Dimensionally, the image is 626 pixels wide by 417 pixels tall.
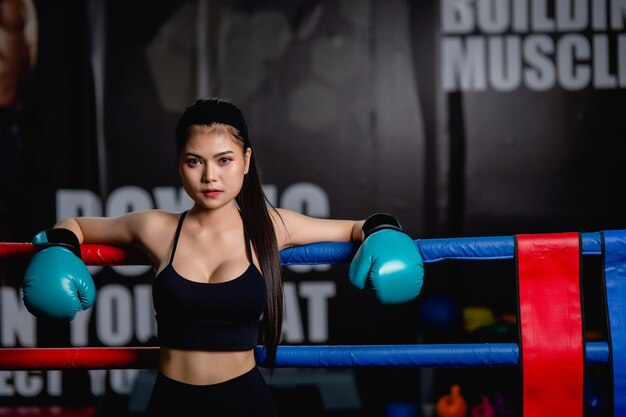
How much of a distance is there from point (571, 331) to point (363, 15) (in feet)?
5.91

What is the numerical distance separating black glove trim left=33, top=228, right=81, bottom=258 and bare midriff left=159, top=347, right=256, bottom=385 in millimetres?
249

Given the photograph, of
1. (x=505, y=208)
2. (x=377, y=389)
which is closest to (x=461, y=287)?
(x=505, y=208)

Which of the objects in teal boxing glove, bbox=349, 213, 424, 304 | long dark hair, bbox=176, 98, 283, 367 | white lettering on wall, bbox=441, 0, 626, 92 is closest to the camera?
teal boxing glove, bbox=349, 213, 424, 304

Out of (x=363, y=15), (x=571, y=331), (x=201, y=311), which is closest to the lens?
(x=201, y=311)

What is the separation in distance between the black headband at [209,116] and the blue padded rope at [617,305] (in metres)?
Result: 0.73

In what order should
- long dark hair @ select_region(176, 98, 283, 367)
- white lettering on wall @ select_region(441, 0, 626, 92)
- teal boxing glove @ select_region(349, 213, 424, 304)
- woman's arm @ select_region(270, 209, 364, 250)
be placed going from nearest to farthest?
teal boxing glove @ select_region(349, 213, 424, 304) → long dark hair @ select_region(176, 98, 283, 367) → woman's arm @ select_region(270, 209, 364, 250) → white lettering on wall @ select_region(441, 0, 626, 92)

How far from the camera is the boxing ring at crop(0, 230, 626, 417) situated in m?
1.21

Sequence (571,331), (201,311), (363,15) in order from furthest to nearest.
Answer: (363,15), (571,331), (201,311)

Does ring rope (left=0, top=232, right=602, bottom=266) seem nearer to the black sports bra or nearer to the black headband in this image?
the black sports bra

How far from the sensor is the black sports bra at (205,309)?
1.11 metres

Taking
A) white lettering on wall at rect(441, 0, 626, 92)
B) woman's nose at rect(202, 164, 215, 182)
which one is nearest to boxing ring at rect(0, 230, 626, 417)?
woman's nose at rect(202, 164, 215, 182)

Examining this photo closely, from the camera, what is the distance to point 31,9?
269 centimetres

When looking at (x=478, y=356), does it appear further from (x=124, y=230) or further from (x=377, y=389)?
(x=377, y=389)

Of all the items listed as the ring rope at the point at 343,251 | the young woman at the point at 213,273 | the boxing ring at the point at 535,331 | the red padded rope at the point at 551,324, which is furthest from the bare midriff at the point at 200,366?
the red padded rope at the point at 551,324
